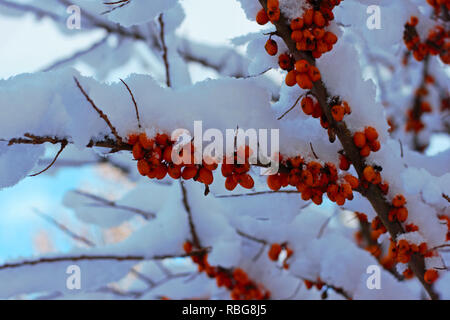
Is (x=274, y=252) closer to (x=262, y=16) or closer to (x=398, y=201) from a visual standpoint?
(x=398, y=201)

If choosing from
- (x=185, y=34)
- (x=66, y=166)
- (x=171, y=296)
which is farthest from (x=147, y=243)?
(x=185, y=34)

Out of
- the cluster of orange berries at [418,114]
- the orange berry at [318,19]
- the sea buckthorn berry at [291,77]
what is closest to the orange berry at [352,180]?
the sea buckthorn berry at [291,77]

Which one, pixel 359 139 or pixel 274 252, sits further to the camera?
pixel 274 252

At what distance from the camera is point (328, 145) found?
1.33 meters

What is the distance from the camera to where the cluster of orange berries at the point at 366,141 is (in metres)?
1.23

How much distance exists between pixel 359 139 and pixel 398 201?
0.88 feet

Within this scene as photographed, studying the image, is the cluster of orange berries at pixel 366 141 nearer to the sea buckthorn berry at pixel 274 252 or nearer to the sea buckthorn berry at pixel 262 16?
the sea buckthorn berry at pixel 262 16

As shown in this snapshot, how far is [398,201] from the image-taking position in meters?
1.33

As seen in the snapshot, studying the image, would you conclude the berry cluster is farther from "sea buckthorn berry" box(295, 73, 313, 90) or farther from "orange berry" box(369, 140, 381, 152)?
"orange berry" box(369, 140, 381, 152)

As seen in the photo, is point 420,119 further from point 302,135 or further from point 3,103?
point 3,103

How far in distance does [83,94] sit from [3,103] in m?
0.20

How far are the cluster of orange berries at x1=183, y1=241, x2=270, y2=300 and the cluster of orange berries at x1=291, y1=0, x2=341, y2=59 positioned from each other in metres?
1.26

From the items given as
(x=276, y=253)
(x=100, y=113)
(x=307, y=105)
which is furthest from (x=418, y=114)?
(x=100, y=113)

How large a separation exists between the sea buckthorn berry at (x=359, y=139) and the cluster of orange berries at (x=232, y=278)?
1080 mm
